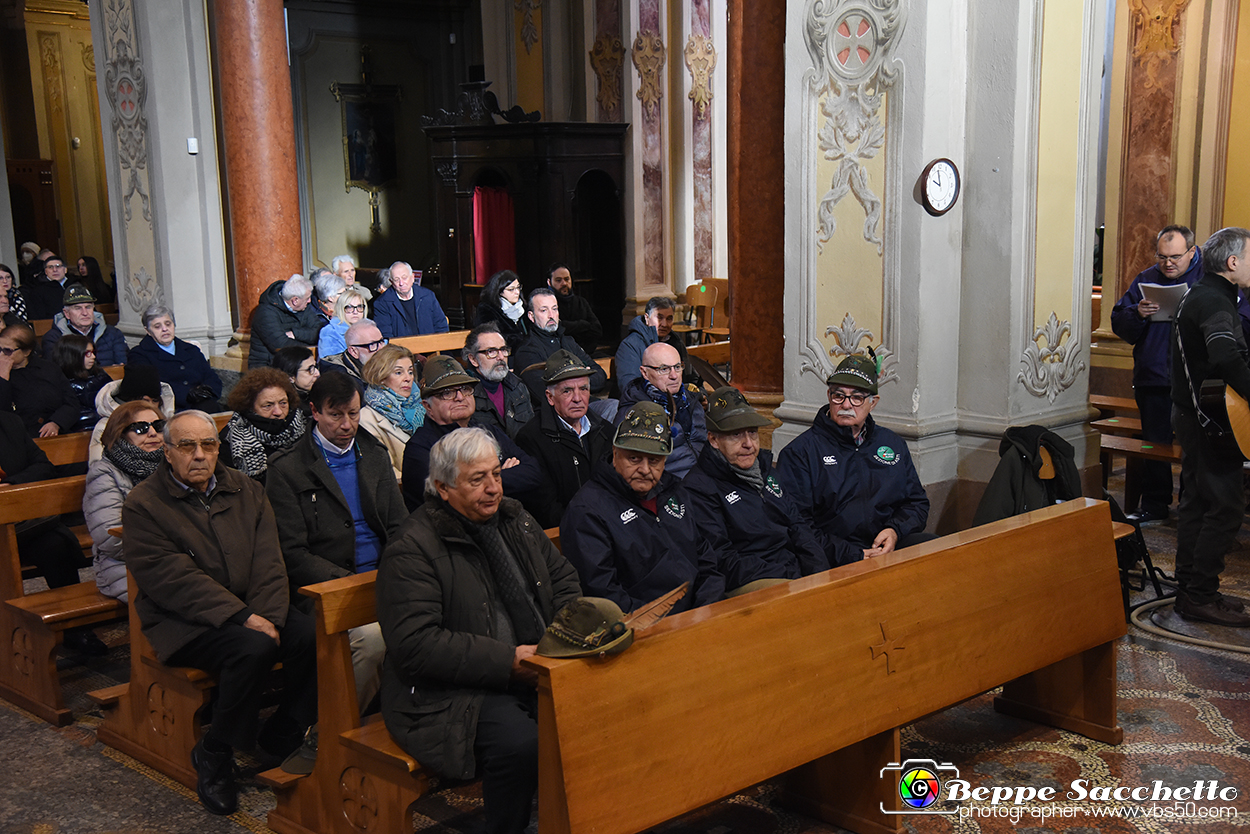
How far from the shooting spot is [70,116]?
1909 centimetres

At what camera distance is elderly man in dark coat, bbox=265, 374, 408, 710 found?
417cm

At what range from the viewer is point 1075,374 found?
6164 mm

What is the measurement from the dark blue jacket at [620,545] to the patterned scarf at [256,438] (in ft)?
4.76

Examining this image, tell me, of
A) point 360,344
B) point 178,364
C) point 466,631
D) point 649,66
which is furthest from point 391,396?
point 649,66

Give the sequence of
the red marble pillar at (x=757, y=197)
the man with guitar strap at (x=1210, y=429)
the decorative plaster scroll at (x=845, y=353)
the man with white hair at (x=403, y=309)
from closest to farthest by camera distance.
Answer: the man with guitar strap at (x=1210, y=429), the decorative plaster scroll at (x=845, y=353), the red marble pillar at (x=757, y=197), the man with white hair at (x=403, y=309)

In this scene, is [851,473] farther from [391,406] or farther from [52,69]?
[52,69]

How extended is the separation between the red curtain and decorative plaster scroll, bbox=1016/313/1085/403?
28.6 feet

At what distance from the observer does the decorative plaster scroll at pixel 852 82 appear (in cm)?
559

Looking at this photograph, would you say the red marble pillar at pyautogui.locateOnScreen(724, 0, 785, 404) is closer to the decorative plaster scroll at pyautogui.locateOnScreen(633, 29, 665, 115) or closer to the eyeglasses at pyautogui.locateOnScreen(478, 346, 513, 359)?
the eyeglasses at pyautogui.locateOnScreen(478, 346, 513, 359)

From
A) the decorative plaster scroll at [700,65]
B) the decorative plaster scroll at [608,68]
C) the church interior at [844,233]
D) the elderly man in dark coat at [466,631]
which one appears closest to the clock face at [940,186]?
the church interior at [844,233]

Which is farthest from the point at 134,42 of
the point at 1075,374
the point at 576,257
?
the point at 1075,374

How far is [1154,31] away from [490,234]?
7.62m

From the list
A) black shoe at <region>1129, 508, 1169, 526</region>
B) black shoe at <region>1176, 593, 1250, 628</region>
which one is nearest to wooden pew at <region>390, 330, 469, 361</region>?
black shoe at <region>1129, 508, 1169, 526</region>

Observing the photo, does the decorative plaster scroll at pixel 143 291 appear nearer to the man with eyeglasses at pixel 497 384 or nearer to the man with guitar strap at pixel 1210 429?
the man with eyeglasses at pixel 497 384
